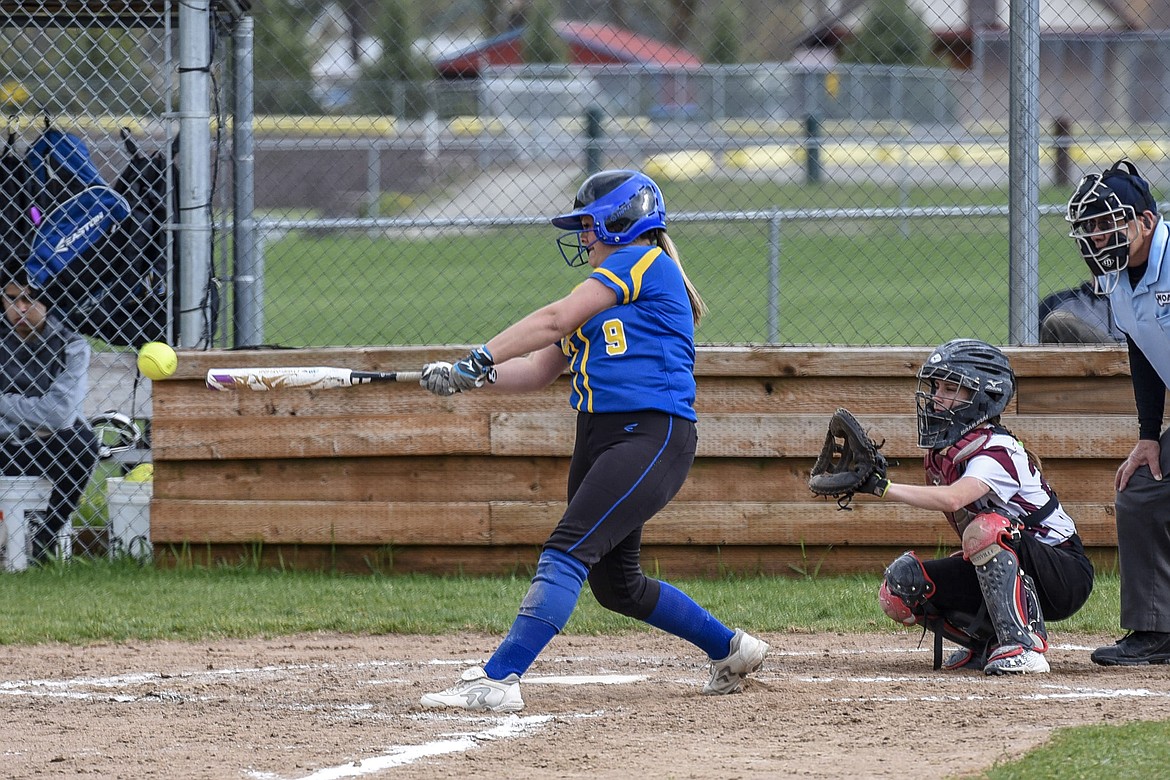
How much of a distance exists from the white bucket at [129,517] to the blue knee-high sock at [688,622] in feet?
11.6

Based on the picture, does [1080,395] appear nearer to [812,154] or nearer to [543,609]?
[543,609]

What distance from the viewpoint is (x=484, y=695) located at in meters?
4.34

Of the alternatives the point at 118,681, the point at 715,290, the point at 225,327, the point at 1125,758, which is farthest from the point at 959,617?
the point at 715,290

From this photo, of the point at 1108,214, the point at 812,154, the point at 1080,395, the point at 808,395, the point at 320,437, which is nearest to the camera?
the point at 1108,214

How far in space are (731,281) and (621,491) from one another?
33.1 feet

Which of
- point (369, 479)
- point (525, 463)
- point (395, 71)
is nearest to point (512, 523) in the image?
point (525, 463)

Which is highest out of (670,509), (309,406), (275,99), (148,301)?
(275,99)

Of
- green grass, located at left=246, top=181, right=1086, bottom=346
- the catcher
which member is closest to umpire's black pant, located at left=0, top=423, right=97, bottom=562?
the catcher

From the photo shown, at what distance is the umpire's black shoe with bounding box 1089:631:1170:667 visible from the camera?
4996 mm

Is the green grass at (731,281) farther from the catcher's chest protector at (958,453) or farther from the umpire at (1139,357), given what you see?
the catcher's chest protector at (958,453)

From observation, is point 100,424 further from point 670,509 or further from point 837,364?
point 837,364

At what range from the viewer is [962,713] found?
4273 millimetres

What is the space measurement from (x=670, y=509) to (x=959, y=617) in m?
2.01

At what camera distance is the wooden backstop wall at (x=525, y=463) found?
22.0 ft
